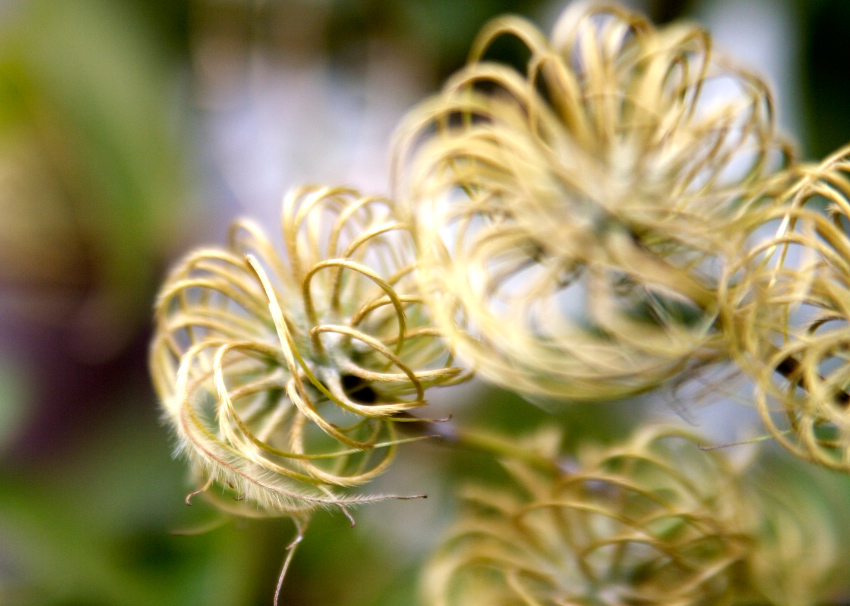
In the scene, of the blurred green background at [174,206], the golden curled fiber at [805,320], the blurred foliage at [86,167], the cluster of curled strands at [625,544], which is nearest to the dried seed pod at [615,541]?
the cluster of curled strands at [625,544]

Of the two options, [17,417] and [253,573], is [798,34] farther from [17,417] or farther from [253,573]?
[17,417]

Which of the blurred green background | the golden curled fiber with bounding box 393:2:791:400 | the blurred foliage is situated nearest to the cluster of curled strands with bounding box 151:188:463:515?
the golden curled fiber with bounding box 393:2:791:400

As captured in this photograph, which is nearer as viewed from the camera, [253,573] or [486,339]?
[486,339]

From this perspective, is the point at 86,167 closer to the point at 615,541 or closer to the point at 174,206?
the point at 174,206

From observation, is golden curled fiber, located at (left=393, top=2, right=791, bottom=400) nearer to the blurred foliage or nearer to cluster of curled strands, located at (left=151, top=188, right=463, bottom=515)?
cluster of curled strands, located at (left=151, top=188, right=463, bottom=515)

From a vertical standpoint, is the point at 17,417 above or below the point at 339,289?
below

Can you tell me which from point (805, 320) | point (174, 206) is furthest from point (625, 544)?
point (174, 206)

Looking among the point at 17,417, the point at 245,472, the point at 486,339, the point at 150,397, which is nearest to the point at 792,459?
the point at 486,339
